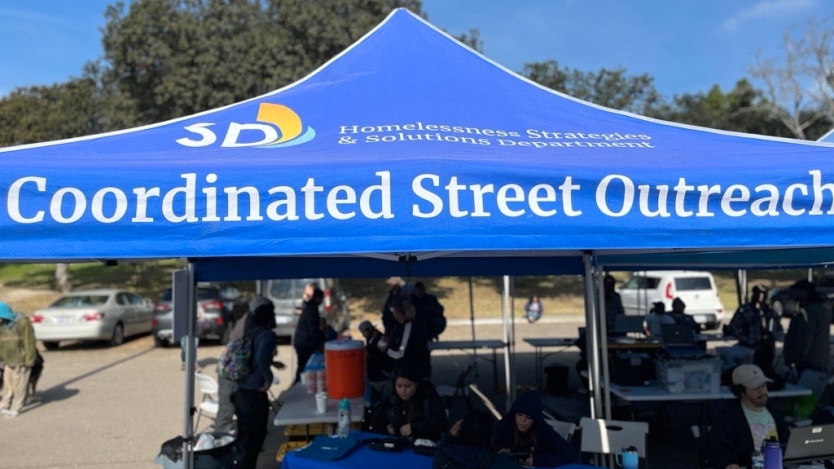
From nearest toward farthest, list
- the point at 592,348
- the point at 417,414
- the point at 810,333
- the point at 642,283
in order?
1. the point at 417,414
2. the point at 592,348
3. the point at 810,333
4. the point at 642,283

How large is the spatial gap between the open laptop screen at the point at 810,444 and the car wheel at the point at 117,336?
16618mm

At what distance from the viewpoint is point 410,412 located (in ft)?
19.2

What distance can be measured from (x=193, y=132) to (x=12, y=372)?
8.33 meters

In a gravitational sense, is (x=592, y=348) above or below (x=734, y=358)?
above

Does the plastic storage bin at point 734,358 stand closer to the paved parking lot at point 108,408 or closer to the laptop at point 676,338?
the laptop at point 676,338

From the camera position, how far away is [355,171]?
3039mm

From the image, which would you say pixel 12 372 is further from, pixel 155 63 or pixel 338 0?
pixel 338 0

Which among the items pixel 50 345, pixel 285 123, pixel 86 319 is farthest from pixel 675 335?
pixel 50 345

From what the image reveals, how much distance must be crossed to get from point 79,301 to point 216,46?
9826 millimetres

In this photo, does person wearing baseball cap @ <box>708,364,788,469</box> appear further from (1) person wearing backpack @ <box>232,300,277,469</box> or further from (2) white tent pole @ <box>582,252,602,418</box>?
(1) person wearing backpack @ <box>232,300,277,469</box>

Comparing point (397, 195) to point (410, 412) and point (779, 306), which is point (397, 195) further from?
point (779, 306)

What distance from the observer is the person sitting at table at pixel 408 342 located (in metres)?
7.68

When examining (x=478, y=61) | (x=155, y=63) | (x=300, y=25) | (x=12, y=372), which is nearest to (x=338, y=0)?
(x=300, y=25)

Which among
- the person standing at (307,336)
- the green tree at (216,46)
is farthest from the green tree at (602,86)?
the person standing at (307,336)
